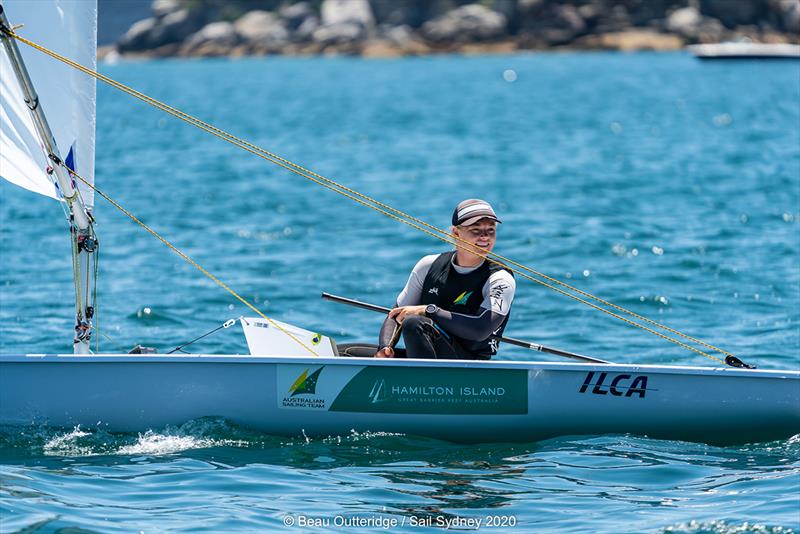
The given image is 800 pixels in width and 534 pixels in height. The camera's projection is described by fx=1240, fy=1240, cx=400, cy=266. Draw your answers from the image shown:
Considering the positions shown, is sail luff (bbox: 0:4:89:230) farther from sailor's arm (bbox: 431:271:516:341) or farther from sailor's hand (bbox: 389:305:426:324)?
sailor's arm (bbox: 431:271:516:341)

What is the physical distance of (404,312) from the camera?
7.86 metres

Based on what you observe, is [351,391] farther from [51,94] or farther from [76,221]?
[51,94]

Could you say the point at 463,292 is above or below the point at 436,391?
above

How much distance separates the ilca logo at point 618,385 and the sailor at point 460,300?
639mm

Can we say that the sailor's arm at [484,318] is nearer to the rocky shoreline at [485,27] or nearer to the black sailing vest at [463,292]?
the black sailing vest at [463,292]

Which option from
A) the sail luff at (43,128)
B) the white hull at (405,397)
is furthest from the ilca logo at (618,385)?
the sail luff at (43,128)

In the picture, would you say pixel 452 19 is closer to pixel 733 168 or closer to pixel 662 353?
pixel 733 168

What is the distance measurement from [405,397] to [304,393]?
0.63 metres

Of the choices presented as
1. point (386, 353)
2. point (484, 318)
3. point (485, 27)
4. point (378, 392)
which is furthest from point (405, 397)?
point (485, 27)

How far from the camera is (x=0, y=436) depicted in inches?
307

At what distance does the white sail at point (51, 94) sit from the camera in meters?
7.97

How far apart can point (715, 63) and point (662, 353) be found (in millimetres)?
55803

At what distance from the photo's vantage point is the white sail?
7.97m

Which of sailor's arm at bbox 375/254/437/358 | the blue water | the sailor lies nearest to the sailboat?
the blue water
